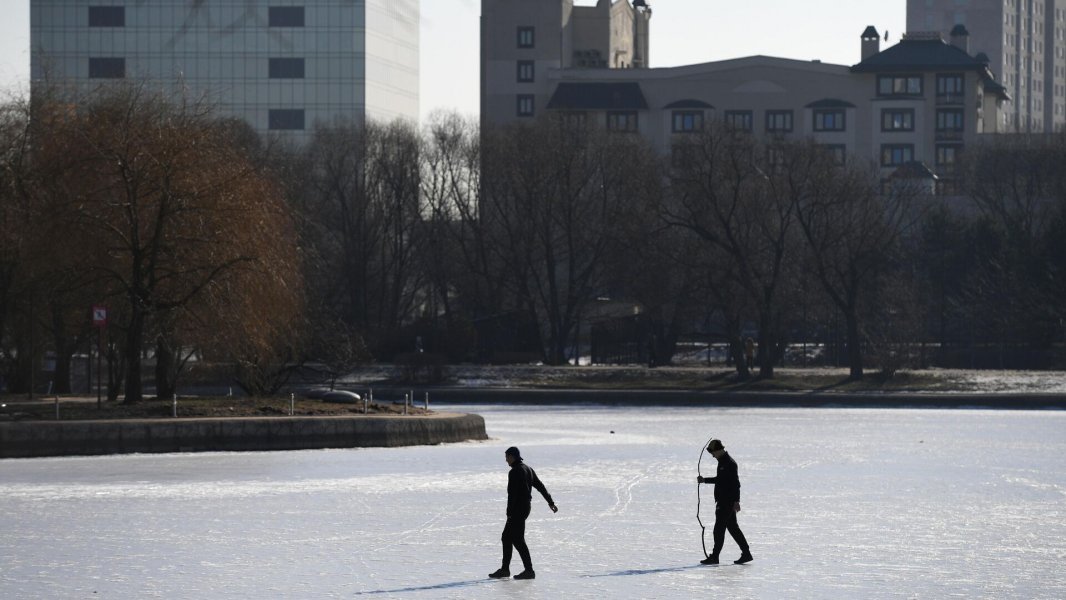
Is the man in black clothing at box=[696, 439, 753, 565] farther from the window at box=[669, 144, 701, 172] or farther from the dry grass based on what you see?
the window at box=[669, 144, 701, 172]

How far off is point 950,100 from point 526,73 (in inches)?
1314

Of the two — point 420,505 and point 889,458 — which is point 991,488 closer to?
point 889,458

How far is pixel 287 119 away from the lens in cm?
13925

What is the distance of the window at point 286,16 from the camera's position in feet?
451

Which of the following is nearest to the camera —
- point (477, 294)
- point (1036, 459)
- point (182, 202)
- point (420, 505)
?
point (420, 505)

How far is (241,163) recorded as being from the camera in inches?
1547

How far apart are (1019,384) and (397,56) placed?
94.6m

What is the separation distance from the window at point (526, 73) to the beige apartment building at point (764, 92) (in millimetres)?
80

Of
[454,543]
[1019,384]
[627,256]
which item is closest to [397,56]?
[627,256]

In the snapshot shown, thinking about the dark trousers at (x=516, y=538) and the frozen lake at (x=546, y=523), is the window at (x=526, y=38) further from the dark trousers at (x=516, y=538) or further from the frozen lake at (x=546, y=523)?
the dark trousers at (x=516, y=538)

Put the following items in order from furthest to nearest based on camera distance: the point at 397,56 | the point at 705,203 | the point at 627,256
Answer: the point at 397,56 → the point at 627,256 → the point at 705,203

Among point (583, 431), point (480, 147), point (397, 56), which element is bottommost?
point (583, 431)

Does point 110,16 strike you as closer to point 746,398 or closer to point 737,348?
point 737,348

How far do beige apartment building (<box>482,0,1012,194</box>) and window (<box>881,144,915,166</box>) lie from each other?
→ 0.08 m
